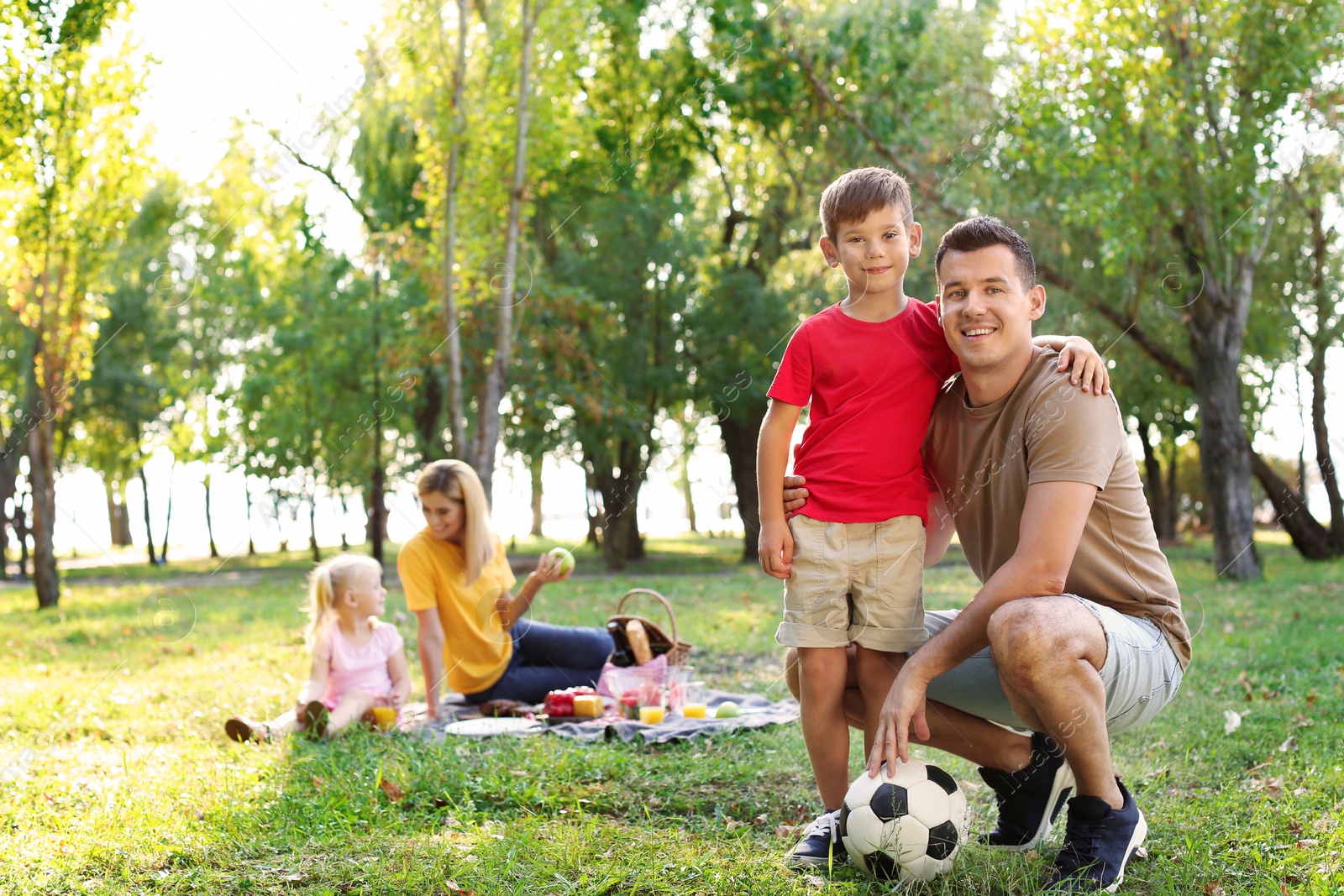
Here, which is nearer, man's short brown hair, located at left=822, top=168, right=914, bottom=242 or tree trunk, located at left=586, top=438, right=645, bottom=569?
man's short brown hair, located at left=822, top=168, right=914, bottom=242

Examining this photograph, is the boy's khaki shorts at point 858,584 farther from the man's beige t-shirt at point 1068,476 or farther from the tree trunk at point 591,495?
the tree trunk at point 591,495

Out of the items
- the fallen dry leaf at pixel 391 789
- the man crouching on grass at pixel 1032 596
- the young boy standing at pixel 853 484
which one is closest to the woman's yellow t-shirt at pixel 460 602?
the fallen dry leaf at pixel 391 789

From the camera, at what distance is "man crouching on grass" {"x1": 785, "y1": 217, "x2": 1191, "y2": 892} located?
10.9ft

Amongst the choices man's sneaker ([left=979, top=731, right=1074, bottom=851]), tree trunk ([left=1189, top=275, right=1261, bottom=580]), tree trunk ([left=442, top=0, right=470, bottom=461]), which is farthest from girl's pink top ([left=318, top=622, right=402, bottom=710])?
tree trunk ([left=1189, top=275, right=1261, bottom=580])

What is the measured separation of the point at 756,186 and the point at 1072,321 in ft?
24.9

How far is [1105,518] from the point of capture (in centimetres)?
364

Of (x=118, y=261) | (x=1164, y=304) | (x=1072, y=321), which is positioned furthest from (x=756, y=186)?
(x=118, y=261)

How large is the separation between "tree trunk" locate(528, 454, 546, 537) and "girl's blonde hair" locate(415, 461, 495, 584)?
15.3 meters

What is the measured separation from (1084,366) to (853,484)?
0.89 meters

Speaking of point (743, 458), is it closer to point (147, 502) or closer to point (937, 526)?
point (937, 526)

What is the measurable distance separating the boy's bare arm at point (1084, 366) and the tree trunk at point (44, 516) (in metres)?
16.5

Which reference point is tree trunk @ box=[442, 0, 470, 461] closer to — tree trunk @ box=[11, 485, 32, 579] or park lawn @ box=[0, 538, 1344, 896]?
park lawn @ box=[0, 538, 1344, 896]

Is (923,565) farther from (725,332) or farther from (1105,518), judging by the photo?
(725,332)

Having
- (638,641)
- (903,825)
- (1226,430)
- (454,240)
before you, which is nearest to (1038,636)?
(903,825)
